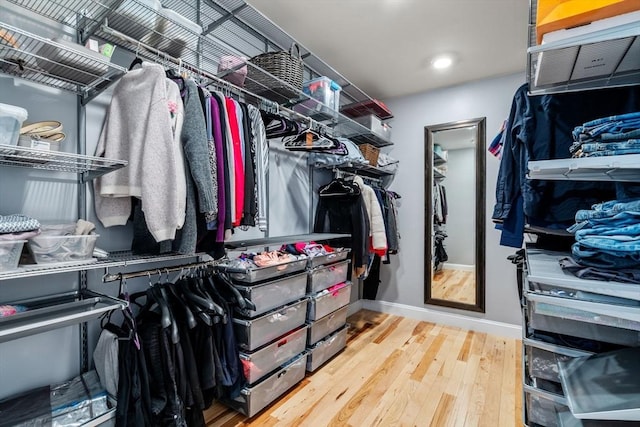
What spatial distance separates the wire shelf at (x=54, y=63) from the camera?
106 centimetres

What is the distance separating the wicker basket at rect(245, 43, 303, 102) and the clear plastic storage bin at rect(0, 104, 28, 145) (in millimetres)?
1103

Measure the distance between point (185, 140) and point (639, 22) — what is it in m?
1.43

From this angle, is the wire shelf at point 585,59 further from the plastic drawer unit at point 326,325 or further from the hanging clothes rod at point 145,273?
the plastic drawer unit at point 326,325

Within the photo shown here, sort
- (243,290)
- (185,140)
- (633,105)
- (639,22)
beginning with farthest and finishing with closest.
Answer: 1. (243,290)
2. (185,140)
3. (633,105)
4. (639,22)

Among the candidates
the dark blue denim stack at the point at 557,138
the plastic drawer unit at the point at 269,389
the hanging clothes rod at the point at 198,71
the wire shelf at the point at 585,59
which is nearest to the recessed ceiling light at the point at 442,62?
the hanging clothes rod at the point at 198,71

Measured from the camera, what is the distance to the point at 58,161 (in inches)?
45.9

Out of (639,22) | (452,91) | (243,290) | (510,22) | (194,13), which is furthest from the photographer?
(452,91)

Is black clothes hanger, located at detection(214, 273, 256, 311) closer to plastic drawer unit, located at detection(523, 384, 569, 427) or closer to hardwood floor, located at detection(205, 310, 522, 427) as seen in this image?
hardwood floor, located at detection(205, 310, 522, 427)

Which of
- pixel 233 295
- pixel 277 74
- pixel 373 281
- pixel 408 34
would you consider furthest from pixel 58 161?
pixel 373 281

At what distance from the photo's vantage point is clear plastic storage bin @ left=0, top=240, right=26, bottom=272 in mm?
922

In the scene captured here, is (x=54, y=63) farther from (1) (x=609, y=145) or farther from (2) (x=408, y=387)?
(2) (x=408, y=387)

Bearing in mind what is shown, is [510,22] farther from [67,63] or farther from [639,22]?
[67,63]

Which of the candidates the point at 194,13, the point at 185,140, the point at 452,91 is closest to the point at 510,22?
the point at 452,91

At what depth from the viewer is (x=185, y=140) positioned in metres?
1.28
